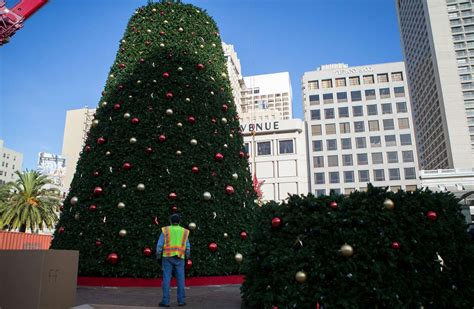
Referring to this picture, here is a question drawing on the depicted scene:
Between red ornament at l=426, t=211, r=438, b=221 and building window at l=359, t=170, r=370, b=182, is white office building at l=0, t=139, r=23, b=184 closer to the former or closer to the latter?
building window at l=359, t=170, r=370, b=182

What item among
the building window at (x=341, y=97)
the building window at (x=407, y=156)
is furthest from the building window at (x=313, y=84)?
the building window at (x=407, y=156)

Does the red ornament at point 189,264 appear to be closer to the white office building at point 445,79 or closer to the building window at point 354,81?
the building window at point 354,81

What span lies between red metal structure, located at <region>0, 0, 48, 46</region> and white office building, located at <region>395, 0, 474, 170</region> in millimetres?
87711

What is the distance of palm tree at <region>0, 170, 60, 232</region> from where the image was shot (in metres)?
31.0

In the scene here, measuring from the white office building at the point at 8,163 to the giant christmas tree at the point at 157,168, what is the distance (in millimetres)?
120388

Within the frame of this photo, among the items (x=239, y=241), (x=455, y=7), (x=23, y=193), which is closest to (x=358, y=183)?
(x=23, y=193)

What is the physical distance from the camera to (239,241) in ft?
25.9

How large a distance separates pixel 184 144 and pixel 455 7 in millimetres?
113646

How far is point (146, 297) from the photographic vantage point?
582 centimetres

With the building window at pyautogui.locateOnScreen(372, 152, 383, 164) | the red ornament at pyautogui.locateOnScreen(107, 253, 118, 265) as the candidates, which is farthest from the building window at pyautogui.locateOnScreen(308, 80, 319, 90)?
the red ornament at pyautogui.locateOnScreen(107, 253, 118, 265)

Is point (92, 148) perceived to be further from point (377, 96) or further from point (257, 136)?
point (377, 96)

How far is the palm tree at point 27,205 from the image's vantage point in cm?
3103

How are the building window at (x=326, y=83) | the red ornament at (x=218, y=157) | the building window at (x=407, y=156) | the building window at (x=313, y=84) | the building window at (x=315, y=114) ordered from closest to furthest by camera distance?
the red ornament at (x=218, y=157) < the building window at (x=407, y=156) < the building window at (x=315, y=114) < the building window at (x=326, y=83) < the building window at (x=313, y=84)

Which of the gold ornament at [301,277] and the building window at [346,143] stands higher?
the building window at [346,143]
